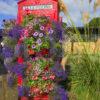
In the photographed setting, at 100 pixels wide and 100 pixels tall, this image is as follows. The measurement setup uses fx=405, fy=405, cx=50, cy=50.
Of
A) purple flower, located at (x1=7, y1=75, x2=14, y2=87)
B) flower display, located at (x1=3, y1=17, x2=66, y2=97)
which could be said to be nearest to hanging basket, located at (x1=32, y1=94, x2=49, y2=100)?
flower display, located at (x1=3, y1=17, x2=66, y2=97)

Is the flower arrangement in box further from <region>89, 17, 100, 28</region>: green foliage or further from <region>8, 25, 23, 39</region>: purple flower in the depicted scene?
<region>89, 17, 100, 28</region>: green foliage

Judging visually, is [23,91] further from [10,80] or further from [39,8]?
[39,8]

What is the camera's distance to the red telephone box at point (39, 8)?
7793mm

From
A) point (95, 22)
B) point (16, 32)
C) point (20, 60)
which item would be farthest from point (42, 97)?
point (95, 22)

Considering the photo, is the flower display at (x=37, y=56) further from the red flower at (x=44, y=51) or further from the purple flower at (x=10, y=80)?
the purple flower at (x=10, y=80)

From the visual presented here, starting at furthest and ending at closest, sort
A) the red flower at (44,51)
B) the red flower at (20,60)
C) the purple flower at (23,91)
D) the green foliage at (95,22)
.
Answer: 1. the green foliage at (95,22)
2. the red flower at (20,60)
3. the red flower at (44,51)
4. the purple flower at (23,91)

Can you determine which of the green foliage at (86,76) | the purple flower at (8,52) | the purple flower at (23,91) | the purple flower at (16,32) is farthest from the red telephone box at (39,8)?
the purple flower at (23,91)

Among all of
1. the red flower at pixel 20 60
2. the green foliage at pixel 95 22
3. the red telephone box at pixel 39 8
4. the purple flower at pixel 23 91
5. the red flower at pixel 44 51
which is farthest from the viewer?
the green foliage at pixel 95 22

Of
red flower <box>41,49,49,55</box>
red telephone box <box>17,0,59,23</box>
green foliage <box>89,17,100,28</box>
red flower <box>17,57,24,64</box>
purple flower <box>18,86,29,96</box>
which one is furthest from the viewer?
green foliage <box>89,17,100,28</box>

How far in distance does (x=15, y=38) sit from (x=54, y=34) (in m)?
0.72

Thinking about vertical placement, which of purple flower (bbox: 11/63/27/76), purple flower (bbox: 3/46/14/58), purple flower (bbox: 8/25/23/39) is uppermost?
purple flower (bbox: 8/25/23/39)

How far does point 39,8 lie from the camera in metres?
7.80

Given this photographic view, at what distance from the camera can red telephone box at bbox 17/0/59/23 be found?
7.79 meters

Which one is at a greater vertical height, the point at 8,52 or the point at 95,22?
the point at 95,22
